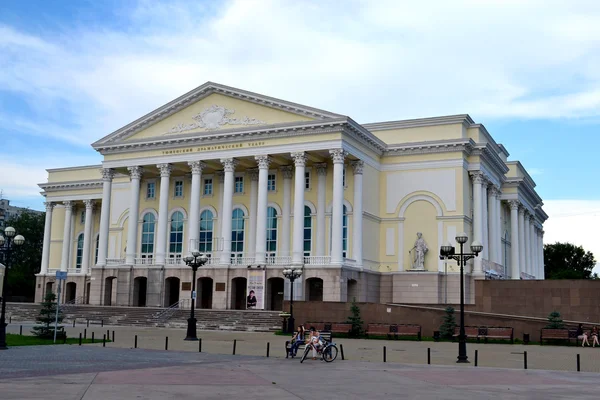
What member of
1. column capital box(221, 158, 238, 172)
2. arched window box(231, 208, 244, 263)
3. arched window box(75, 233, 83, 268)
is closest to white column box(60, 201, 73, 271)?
arched window box(75, 233, 83, 268)

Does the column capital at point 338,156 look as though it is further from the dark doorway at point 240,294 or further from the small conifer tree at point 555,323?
the small conifer tree at point 555,323

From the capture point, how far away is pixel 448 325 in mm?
37594

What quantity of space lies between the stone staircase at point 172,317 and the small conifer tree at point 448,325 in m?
10.6

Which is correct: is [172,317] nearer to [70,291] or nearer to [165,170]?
[165,170]

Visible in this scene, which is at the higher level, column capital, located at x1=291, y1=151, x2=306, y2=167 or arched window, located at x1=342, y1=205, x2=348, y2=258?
column capital, located at x1=291, y1=151, x2=306, y2=167

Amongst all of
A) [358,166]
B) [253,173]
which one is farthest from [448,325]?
[253,173]

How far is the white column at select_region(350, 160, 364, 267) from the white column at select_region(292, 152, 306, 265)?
153 inches

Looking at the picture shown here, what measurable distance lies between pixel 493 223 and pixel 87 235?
38.5 metres

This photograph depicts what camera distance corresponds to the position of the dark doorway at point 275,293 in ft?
174

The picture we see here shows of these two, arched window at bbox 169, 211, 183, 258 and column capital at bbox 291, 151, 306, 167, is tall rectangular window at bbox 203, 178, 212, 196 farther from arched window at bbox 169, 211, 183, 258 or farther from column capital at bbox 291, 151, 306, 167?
column capital at bbox 291, 151, 306, 167

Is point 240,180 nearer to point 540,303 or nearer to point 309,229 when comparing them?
point 309,229

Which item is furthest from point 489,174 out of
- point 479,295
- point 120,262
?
point 120,262

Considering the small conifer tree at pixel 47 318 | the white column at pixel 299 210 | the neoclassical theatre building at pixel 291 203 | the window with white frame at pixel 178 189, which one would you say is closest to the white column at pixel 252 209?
→ the neoclassical theatre building at pixel 291 203

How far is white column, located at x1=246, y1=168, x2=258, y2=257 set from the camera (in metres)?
56.1
